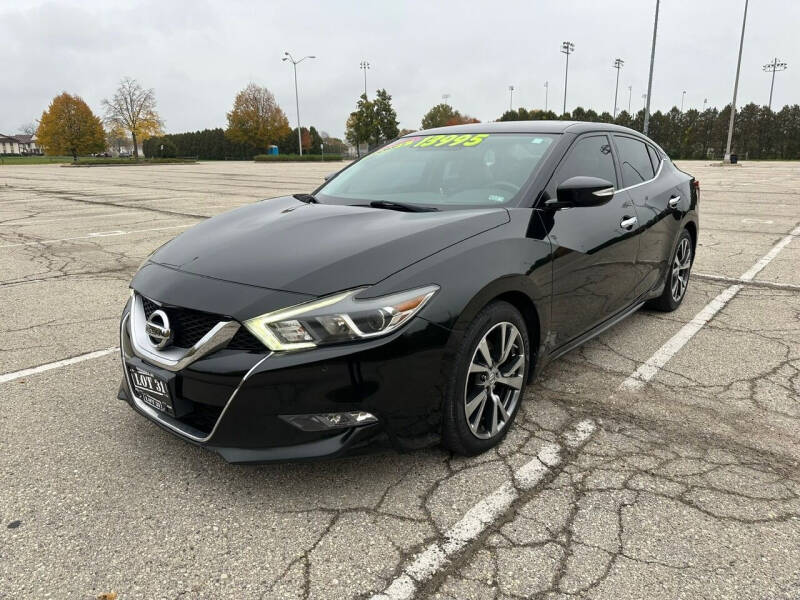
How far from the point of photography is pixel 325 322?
2252 millimetres

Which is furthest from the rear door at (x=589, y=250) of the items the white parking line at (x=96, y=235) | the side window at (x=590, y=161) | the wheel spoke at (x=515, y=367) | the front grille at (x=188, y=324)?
the white parking line at (x=96, y=235)

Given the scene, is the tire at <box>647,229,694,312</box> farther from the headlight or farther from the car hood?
the headlight

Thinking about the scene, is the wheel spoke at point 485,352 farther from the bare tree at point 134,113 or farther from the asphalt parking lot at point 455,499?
the bare tree at point 134,113

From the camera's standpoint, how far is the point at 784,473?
267cm

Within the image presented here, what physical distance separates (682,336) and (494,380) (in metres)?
2.39

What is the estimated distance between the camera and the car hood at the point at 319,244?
2420mm

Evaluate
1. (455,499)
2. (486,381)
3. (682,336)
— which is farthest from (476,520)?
(682,336)

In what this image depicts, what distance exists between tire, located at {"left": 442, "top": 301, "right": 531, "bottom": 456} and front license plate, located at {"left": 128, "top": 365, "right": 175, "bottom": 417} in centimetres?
115

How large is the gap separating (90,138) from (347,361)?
76412mm

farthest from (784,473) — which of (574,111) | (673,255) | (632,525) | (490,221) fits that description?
(574,111)

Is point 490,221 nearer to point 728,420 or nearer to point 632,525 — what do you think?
point 632,525

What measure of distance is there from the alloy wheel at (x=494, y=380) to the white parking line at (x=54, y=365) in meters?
2.71

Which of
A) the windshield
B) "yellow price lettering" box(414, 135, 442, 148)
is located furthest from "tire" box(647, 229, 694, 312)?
"yellow price lettering" box(414, 135, 442, 148)

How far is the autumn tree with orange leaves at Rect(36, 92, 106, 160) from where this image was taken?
6625 cm
